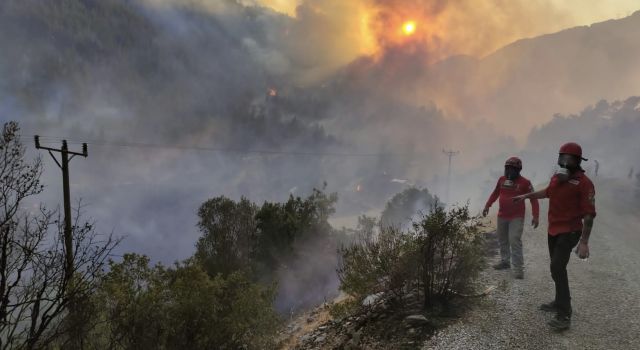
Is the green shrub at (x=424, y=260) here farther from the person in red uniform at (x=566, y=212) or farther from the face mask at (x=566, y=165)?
the face mask at (x=566, y=165)

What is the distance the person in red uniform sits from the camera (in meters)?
5.20

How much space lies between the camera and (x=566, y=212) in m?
5.32

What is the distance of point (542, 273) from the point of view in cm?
807

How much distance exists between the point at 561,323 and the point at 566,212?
1.57 m

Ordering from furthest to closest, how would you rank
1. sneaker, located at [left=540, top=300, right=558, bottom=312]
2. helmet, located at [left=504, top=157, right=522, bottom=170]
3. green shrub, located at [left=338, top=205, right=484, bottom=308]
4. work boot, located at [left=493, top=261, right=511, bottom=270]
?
work boot, located at [left=493, top=261, right=511, bottom=270], helmet, located at [left=504, top=157, right=522, bottom=170], green shrub, located at [left=338, top=205, right=484, bottom=308], sneaker, located at [left=540, top=300, right=558, bottom=312]

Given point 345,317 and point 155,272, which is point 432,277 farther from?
point 155,272

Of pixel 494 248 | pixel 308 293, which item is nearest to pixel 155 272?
pixel 494 248

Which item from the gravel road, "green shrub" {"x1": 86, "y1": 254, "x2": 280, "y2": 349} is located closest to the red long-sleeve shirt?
the gravel road

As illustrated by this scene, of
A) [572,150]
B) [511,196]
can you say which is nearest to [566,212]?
[572,150]

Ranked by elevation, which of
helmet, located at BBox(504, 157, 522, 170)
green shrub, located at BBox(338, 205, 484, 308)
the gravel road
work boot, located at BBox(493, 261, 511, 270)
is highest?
helmet, located at BBox(504, 157, 522, 170)

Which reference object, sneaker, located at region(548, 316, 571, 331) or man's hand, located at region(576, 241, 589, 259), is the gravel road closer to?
sneaker, located at region(548, 316, 571, 331)

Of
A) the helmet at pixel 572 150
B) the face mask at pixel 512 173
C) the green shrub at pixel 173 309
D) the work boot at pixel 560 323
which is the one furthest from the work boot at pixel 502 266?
the green shrub at pixel 173 309

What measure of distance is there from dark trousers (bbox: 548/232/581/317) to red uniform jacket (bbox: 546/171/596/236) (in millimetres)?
99

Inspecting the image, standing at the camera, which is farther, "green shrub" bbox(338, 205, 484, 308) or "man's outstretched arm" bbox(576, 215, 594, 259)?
"green shrub" bbox(338, 205, 484, 308)
